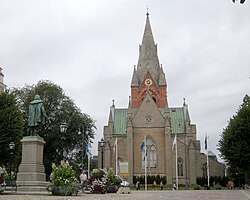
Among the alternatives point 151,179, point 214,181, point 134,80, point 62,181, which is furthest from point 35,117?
point 134,80

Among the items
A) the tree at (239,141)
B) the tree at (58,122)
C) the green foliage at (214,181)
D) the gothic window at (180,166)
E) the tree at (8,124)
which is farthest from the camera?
the gothic window at (180,166)

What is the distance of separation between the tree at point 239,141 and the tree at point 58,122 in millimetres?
20263

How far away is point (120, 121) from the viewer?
82188 mm

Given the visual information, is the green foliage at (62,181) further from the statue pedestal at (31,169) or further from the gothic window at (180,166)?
the gothic window at (180,166)

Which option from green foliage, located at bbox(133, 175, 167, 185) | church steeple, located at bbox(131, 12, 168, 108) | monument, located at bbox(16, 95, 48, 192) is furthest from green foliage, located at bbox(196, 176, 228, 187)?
monument, located at bbox(16, 95, 48, 192)

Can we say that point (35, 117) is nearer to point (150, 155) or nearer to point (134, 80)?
point (150, 155)

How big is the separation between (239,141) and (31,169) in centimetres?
2990

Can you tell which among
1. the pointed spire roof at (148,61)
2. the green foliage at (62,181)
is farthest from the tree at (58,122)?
the pointed spire roof at (148,61)

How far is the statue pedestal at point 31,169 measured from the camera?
24141 mm

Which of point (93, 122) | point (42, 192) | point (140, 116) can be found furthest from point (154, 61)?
point (42, 192)

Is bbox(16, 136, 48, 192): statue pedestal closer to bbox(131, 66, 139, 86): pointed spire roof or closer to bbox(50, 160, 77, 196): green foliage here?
bbox(50, 160, 77, 196): green foliage

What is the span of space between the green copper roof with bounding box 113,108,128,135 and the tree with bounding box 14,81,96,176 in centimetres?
2162

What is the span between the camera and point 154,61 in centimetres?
8694

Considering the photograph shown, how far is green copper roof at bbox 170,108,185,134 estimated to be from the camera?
259 ft
